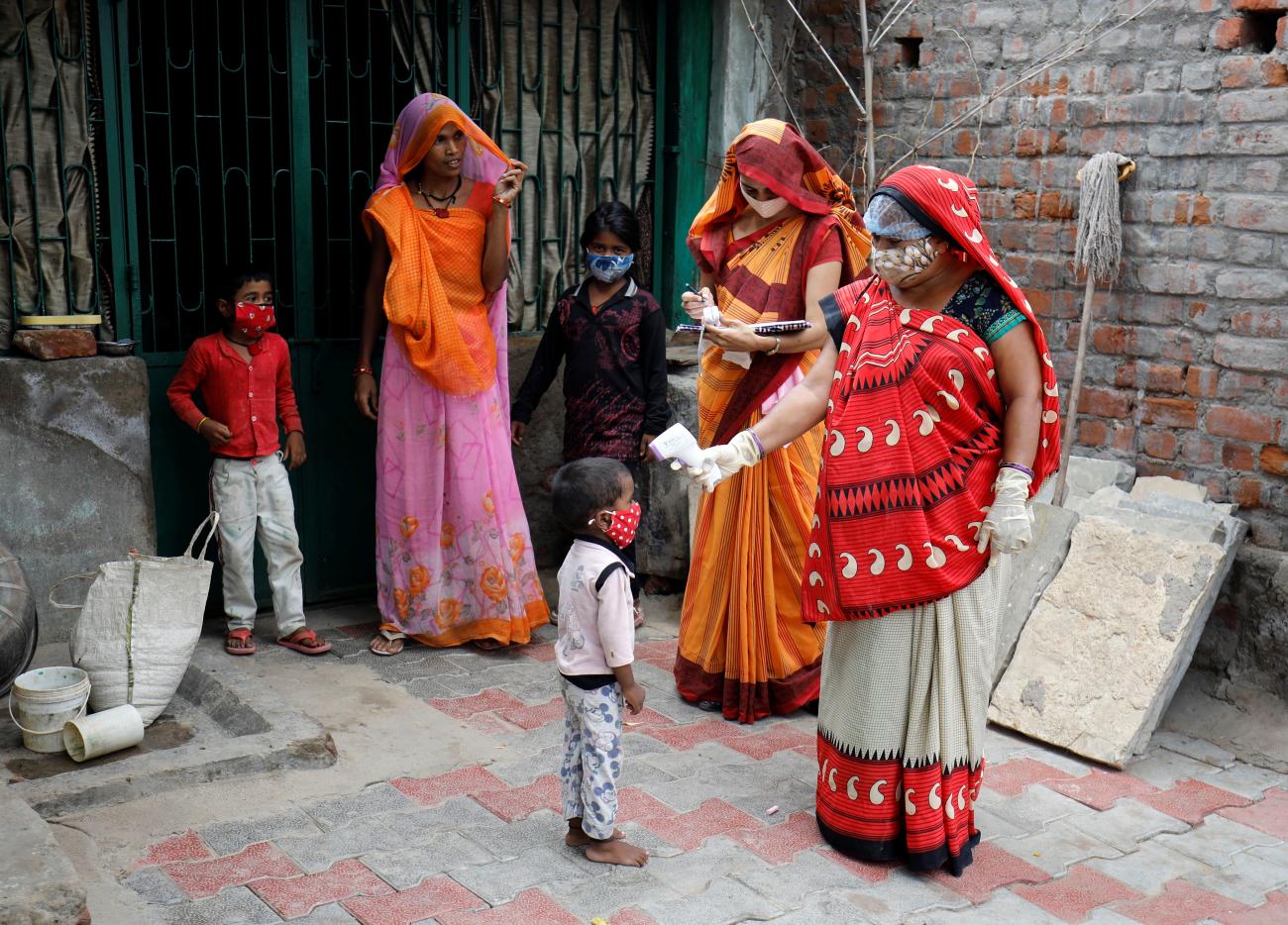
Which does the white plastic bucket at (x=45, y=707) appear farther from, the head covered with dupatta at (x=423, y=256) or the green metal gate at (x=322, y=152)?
the head covered with dupatta at (x=423, y=256)

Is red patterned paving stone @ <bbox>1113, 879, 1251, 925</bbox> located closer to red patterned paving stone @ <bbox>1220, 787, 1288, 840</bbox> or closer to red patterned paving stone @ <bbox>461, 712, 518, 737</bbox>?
red patterned paving stone @ <bbox>1220, 787, 1288, 840</bbox>

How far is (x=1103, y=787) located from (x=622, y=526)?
1928 millimetres

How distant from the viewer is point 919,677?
3.42 m

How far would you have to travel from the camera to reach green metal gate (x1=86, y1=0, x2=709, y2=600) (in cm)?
497

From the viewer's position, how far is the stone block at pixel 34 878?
8.56 ft

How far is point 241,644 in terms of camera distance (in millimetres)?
4934

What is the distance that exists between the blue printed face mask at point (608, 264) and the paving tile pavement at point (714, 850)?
5.73 feet

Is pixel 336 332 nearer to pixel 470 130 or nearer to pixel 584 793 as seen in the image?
pixel 470 130

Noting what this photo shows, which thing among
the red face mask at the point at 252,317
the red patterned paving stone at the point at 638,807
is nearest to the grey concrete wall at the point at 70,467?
the red face mask at the point at 252,317

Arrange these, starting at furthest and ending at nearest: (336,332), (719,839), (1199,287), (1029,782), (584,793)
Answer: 1. (336,332)
2. (1199,287)
3. (1029,782)
4. (719,839)
5. (584,793)

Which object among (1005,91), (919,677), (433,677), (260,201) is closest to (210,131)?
(260,201)

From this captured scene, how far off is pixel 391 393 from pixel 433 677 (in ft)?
3.59

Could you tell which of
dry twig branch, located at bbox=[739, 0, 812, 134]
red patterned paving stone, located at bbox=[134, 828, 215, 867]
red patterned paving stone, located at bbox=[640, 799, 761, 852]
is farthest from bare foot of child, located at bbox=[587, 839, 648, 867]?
dry twig branch, located at bbox=[739, 0, 812, 134]

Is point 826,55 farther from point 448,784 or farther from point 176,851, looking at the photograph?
point 176,851
